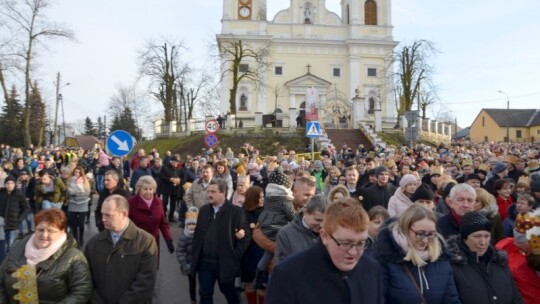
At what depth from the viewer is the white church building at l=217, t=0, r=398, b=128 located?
186 feet

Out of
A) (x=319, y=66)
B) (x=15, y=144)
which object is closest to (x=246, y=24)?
(x=319, y=66)

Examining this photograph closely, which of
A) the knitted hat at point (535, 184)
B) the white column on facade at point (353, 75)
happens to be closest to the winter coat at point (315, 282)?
the knitted hat at point (535, 184)

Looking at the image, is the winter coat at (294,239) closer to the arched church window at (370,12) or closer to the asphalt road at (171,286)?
the asphalt road at (171,286)

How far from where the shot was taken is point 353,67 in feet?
190

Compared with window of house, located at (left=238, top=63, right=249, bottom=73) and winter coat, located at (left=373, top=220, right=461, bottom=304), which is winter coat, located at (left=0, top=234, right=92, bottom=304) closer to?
winter coat, located at (left=373, top=220, right=461, bottom=304)

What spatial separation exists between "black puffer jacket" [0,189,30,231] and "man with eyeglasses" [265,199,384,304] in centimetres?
837

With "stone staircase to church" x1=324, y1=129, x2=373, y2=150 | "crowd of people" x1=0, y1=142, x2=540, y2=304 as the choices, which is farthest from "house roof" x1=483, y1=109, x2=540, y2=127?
"crowd of people" x1=0, y1=142, x2=540, y2=304

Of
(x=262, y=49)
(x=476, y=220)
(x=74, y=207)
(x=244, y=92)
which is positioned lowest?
(x=74, y=207)

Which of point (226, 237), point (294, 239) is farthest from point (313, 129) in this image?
point (294, 239)

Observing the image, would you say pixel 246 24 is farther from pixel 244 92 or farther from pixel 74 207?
pixel 74 207

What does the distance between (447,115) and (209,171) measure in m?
97.0

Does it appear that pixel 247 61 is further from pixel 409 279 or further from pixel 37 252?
pixel 409 279

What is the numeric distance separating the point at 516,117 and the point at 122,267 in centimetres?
8930

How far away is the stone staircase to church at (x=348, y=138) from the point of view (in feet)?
116
